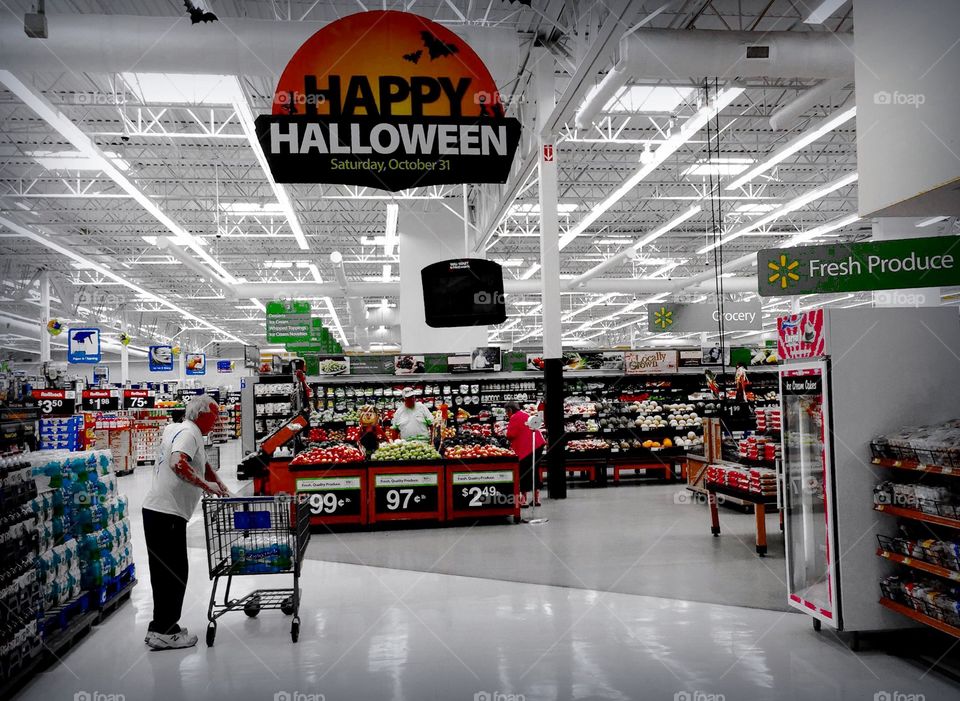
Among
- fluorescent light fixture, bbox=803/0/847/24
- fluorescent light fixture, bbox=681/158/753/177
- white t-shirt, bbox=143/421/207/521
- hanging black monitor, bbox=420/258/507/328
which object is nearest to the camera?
white t-shirt, bbox=143/421/207/521

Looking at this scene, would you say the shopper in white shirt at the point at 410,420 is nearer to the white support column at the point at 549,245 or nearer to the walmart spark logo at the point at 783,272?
the white support column at the point at 549,245

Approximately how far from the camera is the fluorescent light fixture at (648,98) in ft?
37.9

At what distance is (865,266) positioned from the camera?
15.2 feet

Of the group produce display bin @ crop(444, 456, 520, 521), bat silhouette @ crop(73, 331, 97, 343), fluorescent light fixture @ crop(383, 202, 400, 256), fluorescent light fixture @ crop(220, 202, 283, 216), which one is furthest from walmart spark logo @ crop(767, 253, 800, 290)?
bat silhouette @ crop(73, 331, 97, 343)

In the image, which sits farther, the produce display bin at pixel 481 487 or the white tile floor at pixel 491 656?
the produce display bin at pixel 481 487

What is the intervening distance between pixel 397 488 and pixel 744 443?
4025 mm

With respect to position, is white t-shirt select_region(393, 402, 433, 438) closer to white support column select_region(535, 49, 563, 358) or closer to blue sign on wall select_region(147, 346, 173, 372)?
white support column select_region(535, 49, 563, 358)

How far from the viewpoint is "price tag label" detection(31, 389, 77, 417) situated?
11.5 metres

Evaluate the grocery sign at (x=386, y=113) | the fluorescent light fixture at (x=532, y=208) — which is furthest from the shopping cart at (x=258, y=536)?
the fluorescent light fixture at (x=532, y=208)

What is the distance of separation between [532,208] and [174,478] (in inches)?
584

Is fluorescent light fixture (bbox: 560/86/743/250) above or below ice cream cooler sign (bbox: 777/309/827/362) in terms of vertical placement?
above

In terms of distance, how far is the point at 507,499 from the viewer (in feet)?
28.0

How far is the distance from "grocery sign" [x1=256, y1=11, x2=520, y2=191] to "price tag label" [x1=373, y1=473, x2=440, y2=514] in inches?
201

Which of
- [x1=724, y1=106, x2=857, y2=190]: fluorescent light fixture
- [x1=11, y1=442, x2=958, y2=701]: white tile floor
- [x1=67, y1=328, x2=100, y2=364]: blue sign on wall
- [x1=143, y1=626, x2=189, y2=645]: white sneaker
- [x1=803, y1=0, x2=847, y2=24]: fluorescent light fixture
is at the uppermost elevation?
[x1=803, y1=0, x2=847, y2=24]: fluorescent light fixture
